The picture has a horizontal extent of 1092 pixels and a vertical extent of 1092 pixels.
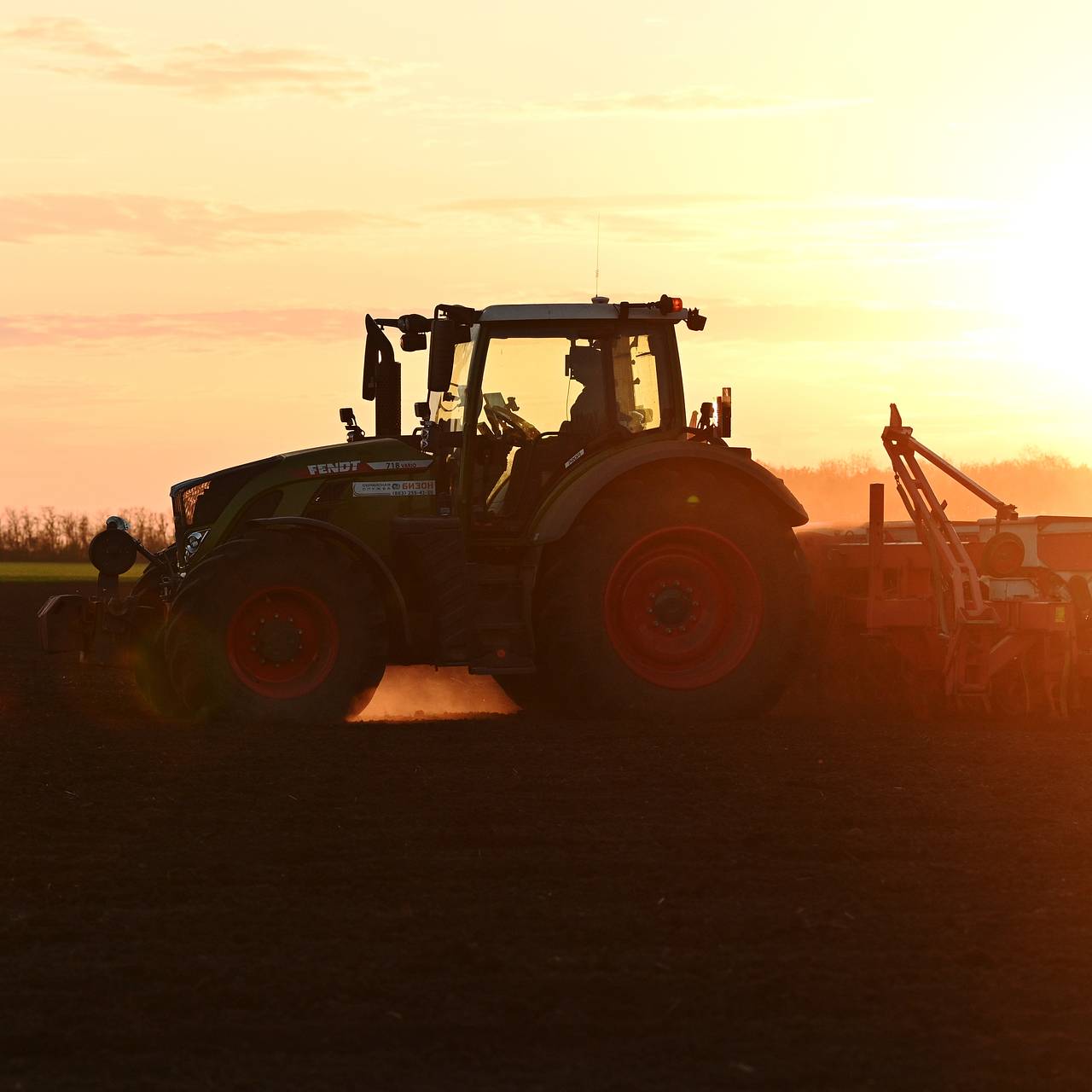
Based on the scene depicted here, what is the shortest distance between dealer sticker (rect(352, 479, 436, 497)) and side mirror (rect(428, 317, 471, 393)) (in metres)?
0.93

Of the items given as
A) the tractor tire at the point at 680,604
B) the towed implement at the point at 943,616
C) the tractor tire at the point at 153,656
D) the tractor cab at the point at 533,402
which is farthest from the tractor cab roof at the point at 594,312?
the tractor tire at the point at 153,656

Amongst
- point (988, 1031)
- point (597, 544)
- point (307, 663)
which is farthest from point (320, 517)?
point (988, 1031)

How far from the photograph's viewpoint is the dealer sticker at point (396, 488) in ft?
36.8

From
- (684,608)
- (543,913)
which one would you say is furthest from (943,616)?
(543,913)

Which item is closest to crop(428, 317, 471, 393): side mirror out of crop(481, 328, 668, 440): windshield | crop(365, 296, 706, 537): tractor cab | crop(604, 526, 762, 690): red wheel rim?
crop(365, 296, 706, 537): tractor cab

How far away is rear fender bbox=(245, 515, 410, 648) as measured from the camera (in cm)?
1066

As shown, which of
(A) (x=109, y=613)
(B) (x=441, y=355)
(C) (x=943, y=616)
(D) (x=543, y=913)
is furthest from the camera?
(C) (x=943, y=616)

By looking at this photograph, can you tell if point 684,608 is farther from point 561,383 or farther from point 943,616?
point 943,616

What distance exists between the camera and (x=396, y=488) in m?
11.2

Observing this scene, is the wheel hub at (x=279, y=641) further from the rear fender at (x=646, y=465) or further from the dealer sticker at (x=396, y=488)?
the rear fender at (x=646, y=465)

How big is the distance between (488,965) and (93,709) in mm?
7933

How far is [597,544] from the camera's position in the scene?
1076 centimetres

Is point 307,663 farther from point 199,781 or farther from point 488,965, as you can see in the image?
point 488,965

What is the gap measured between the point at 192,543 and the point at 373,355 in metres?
1.82
